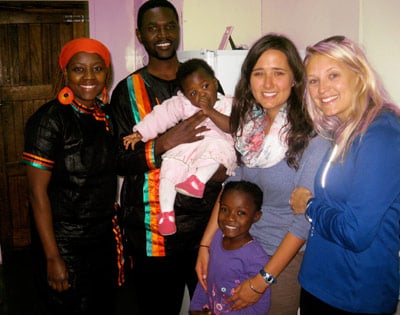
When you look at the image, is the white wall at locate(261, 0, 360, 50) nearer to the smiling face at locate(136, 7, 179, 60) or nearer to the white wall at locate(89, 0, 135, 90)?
the smiling face at locate(136, 7, 179, 60)

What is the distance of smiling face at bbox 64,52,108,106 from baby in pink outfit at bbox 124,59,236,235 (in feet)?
0.84

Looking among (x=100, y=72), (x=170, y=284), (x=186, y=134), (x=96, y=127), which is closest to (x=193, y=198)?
(x=186, y=134)

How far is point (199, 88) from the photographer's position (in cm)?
183

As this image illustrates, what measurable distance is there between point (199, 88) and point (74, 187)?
27.7 inches

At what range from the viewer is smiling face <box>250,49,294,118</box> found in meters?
1.50

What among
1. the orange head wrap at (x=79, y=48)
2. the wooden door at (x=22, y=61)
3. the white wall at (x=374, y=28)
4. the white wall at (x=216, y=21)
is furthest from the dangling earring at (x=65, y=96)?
the wooden door at (x=22, y=61)

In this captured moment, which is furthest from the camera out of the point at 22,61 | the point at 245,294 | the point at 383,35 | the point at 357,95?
the point at 22,61

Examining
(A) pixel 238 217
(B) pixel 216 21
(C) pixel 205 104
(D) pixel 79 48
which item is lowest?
→ (A) pixel 238 217

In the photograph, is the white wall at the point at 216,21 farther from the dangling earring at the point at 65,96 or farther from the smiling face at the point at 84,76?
the dangling earring at the point at 65,96

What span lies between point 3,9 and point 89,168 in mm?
3108

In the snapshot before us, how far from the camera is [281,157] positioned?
4.83 feet

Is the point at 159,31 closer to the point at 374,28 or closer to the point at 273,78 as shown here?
the point at 273,78

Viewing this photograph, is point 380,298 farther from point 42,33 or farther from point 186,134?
point 42,33

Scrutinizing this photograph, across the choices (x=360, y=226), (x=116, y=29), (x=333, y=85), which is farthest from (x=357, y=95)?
(x=116, y=29)
